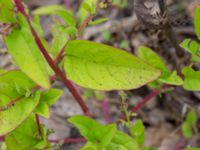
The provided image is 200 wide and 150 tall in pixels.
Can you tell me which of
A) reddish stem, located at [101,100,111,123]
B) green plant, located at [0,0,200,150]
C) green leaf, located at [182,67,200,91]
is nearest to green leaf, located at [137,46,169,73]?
green plant, located at [0,0,200,150]

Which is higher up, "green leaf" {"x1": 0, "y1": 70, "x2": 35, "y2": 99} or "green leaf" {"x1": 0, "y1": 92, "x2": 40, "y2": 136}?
"green leaf" {"x1": 0, "y1": 70, "x2": 35, "y2": 99}

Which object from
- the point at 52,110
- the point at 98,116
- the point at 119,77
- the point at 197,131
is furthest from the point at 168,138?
the point at 119,77

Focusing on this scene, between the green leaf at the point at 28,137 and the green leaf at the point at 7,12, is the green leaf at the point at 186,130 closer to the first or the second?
the green leaf at the point at 28,137

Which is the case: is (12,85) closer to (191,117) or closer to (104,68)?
(104,68)

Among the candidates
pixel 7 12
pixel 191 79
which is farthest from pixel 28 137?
pixel 191 79

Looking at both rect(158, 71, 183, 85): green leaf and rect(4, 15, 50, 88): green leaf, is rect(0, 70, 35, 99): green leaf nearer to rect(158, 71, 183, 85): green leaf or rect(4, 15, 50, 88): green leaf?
rect(4, 15, 50, 88): green leaf

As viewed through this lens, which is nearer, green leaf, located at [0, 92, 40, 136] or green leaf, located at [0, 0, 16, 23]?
green leaf, located at [0, 0, 16, 23]

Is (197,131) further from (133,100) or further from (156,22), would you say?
(156,22)
